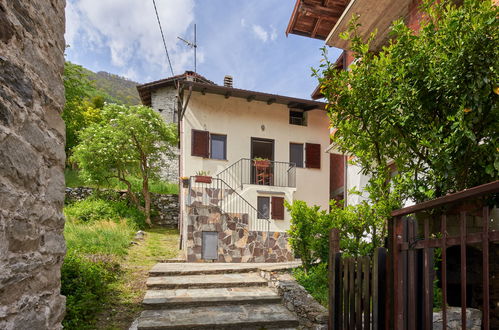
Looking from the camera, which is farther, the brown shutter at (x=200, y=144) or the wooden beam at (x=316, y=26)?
the brown shutter at (x=200, y=144)

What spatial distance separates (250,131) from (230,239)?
16.7ft

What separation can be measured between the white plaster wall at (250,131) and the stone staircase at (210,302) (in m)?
5.68

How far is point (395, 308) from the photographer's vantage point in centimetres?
218

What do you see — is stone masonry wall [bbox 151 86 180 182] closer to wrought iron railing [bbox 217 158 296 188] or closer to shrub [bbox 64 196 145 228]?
shrub [bbox 64 196 145 228]

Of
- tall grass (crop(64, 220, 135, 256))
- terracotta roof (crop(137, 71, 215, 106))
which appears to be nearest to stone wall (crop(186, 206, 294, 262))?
tall grass (crop(64, 220, 135, 256))

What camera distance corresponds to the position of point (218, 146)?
41.6 feet

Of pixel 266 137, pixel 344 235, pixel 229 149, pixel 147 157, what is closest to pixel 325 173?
pixel 266 137

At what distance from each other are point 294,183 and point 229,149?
9.63 feet

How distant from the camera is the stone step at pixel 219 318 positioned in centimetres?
427

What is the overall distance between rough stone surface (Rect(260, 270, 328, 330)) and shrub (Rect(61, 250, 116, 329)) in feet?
9.29

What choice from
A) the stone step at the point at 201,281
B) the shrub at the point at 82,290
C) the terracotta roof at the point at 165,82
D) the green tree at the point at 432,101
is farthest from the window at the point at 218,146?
the green tree at the point at 432,101

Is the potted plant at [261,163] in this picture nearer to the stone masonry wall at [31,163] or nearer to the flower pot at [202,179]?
the flower pot at [202,179]

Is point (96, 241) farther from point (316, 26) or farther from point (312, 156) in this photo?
point (312, 156)

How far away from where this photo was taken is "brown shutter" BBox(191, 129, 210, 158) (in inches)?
475
